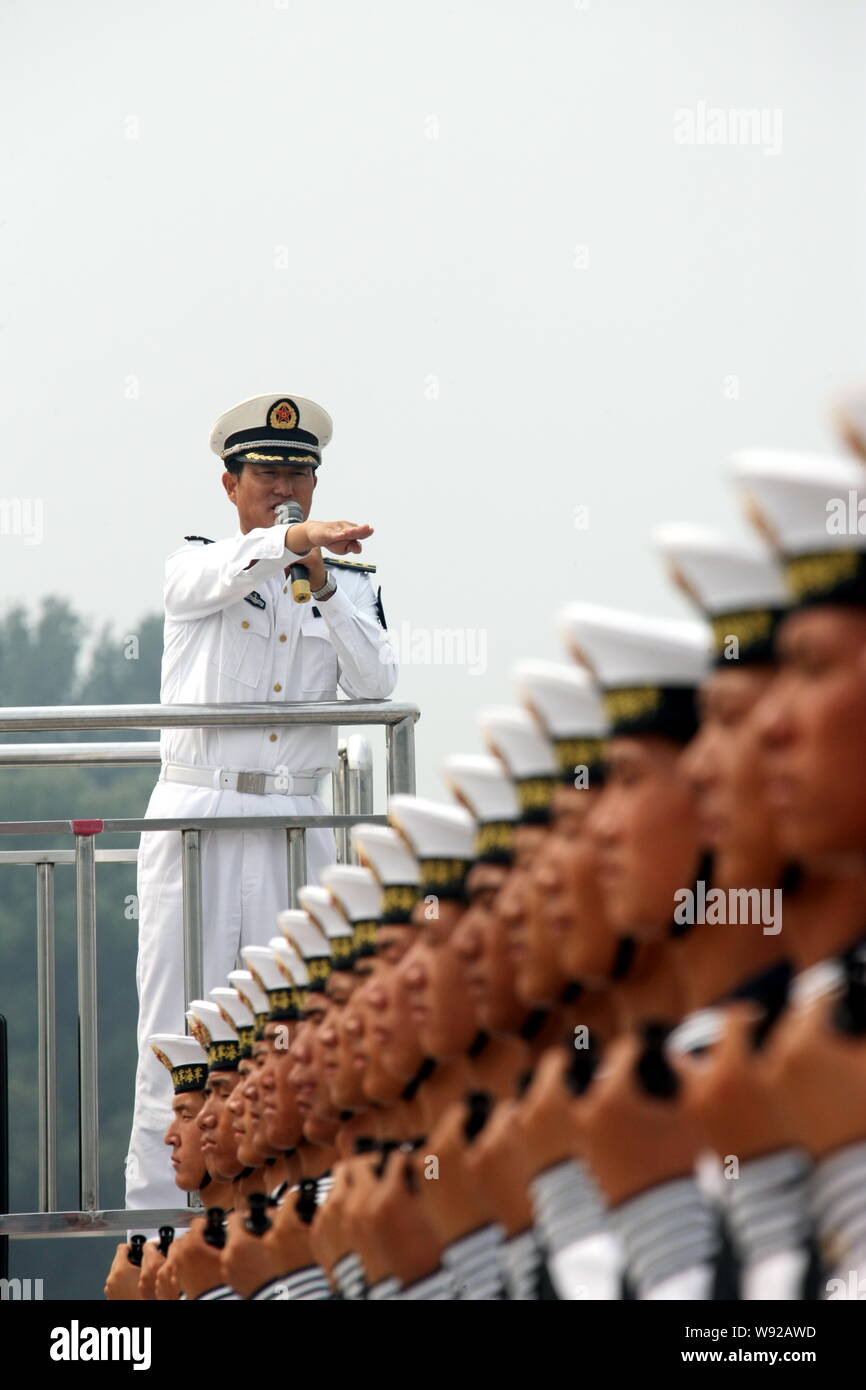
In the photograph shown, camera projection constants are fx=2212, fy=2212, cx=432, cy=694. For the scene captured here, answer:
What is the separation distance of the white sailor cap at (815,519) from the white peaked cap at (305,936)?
1.60 m

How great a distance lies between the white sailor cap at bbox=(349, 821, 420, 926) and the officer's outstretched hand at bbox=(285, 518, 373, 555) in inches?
82.8

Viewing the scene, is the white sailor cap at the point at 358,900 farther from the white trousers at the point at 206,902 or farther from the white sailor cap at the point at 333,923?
the white trousers at the point at 206,902

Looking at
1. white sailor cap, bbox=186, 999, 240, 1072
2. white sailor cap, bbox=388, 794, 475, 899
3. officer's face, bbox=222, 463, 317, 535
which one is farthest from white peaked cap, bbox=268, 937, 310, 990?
officer's face, bbox=222, 463, 317, 535

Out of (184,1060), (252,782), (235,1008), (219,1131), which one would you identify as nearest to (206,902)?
(252,782)

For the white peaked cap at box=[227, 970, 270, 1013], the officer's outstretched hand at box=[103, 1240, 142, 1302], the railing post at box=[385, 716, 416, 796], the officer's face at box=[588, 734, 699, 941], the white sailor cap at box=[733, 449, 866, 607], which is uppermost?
the railing post at box=[385, 716, 416, 796]

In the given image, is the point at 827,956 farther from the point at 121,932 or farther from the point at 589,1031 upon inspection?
the point at 121,932

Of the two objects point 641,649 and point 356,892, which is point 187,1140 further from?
point 641,649

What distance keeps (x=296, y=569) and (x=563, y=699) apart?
3.20m

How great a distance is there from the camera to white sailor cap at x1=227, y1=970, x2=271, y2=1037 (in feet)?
12.2

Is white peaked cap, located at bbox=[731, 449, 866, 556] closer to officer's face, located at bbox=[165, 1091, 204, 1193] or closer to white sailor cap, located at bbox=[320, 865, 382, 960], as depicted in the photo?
white sailor cap, located at bbox=[320, 865, 382, 960]

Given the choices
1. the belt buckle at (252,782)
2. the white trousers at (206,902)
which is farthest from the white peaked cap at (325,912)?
the belt buckle at (252,782)

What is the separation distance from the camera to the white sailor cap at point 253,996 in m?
3.73

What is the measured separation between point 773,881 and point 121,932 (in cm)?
2253
